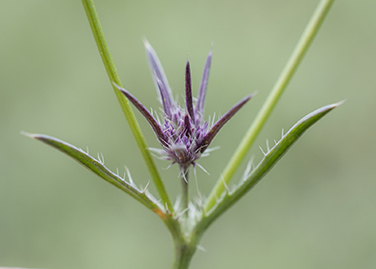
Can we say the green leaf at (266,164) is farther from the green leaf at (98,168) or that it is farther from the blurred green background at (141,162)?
the blurred green background at (141,162)

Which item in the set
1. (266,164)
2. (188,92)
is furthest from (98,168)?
(266,164)

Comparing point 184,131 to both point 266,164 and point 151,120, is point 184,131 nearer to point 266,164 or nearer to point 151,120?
point 151,120

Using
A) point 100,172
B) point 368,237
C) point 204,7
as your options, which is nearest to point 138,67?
point 204,7

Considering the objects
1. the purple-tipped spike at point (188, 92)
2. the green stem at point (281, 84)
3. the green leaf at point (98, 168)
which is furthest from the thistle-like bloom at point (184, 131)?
the green stem at point (281, 84)

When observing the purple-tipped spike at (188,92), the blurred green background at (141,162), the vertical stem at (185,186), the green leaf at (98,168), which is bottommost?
the blurred green background at (141,162)

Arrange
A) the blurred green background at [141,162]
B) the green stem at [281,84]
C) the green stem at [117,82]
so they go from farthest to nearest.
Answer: the blurred green background at [141,162]
the green stem at [281,84]
the green stem at [117,82]

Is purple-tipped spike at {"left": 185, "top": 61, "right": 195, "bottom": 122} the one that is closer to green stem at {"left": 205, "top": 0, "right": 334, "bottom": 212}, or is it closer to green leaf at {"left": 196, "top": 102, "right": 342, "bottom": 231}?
green leaf at {"left": 196, "top": 102, "right": 342, "bottom": 231}
